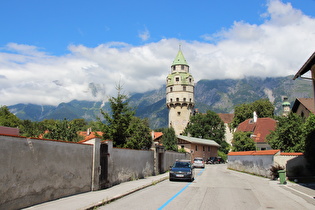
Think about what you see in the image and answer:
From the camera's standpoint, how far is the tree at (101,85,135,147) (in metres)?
24.8

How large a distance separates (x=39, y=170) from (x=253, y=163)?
22.8m

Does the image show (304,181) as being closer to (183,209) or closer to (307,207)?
(307,207)

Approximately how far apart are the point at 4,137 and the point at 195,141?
60447 millimetres

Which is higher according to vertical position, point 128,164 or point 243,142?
point 243,142

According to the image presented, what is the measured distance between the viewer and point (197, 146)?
227ft

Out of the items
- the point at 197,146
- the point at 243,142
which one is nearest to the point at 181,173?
the point at 243,142

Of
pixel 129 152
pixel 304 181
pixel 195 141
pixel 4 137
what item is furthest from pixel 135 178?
pixel 195 141

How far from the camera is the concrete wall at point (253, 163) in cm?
2389

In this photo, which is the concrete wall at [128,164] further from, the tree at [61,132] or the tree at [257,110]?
the tree at [257,110]

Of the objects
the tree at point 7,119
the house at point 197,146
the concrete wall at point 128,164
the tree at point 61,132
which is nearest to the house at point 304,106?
the concrete wall at point 128,164

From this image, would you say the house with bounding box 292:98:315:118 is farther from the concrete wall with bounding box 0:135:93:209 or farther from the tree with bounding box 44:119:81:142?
the concrete wall with bounding box 0:135:93:209

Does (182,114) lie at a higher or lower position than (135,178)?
higher

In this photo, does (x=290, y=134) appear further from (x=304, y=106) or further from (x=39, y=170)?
(x=39, y=170)

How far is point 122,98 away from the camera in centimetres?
2577
